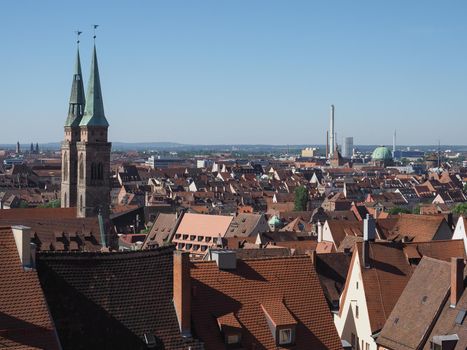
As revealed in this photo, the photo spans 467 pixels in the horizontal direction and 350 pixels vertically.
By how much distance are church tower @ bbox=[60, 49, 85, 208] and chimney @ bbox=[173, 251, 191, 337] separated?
9144 centimetres

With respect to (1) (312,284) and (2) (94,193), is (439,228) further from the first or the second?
(2) (94,193)

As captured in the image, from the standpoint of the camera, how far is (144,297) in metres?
32.9

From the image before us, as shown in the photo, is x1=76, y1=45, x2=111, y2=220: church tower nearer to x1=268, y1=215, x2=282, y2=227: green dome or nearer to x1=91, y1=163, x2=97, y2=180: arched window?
x1=91, y1=163, x2=97, y2=180: arched window

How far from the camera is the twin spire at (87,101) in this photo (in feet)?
395

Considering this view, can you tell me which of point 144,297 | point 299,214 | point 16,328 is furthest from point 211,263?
point 299,214

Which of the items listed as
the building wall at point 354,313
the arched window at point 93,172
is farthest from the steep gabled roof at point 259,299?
the arched window at point 93,172

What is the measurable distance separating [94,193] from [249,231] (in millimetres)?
22803

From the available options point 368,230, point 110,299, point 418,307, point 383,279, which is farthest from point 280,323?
point 368,230

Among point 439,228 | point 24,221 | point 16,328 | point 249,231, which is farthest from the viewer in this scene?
point 249,231

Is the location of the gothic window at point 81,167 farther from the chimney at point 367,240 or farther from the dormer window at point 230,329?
the dormer window at point 230,329

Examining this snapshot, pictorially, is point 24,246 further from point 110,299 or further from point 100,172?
point 100,172

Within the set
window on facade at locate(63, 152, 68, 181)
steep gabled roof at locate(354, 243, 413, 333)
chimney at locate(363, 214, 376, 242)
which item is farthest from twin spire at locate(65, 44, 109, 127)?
steep gabled roof at locate(354, 243, 413, 333)

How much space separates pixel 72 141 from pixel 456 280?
90.1 meters

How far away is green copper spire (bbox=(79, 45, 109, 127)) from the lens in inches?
4722
